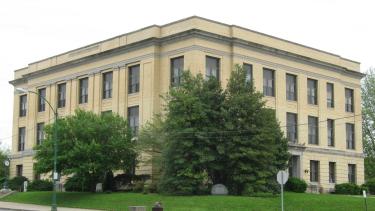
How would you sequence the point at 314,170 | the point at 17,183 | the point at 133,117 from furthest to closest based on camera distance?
the point at 17,183
the point at 314,170
the point at 133,117

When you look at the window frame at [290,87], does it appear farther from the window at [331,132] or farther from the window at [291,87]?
the window at [331,132]

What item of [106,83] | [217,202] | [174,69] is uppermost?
[174,69]

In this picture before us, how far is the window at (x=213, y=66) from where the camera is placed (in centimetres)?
5375

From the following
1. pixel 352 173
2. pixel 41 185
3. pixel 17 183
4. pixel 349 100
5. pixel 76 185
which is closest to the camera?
pixel 76 185

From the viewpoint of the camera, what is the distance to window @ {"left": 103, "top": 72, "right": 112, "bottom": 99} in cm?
6062

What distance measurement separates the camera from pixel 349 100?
228ft

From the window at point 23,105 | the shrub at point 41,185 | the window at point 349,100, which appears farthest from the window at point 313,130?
the window at point 23,105

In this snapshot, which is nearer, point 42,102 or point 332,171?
point 332,171

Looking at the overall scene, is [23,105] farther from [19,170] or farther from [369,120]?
[369,120]

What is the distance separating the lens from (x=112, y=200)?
45.0 meters

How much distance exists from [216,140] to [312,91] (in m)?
23.2

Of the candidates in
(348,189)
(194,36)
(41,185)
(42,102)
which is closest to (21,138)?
(42,102)

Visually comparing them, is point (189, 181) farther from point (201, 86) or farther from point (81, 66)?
point (81, 66)

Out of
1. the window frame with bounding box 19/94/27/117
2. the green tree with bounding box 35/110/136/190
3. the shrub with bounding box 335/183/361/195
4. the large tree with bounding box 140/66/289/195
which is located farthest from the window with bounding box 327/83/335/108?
the window frame with bounding box 19/94/27/117
